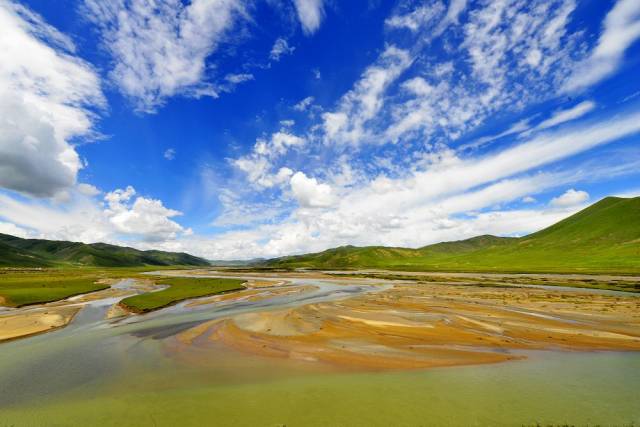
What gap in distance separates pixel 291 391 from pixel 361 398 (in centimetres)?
393

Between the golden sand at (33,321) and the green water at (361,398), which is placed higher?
the golden sand at (33,321)

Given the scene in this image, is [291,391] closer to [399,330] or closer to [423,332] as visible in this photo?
[399,330]

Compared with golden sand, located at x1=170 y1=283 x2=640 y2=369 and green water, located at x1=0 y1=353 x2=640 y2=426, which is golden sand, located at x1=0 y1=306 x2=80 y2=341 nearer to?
golden sand, located at x1=170 y1=283 x2=640 y2=369

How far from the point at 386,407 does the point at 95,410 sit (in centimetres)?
1456

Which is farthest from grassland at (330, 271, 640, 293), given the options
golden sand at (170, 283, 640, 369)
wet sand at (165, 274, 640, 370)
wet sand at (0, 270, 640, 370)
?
golden sand at (170, 283, 640, 369)

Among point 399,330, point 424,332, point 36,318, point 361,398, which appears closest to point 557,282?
point 424,332

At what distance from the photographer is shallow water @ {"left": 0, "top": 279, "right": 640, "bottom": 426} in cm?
1365

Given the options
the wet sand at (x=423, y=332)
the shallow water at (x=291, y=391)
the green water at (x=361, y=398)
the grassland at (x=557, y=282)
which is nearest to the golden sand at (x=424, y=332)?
the wet sand at (x=423, y=332)

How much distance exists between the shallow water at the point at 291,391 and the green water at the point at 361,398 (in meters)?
0.05

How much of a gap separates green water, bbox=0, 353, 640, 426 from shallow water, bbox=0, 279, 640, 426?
0.05 meters

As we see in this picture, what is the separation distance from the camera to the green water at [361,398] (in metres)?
13.5

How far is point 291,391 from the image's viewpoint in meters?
16.6

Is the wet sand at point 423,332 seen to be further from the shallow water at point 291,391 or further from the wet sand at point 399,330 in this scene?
the shallow water at point 291,391

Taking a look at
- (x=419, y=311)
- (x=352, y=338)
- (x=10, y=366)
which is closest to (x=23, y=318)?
(x=10, y=366)
